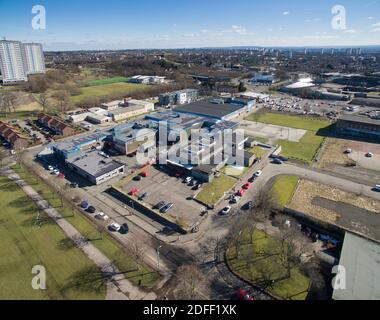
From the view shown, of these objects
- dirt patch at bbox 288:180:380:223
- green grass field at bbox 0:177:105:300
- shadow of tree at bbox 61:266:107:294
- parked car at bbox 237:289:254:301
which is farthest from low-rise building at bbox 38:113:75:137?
parked car at bbox 237:289:254:301

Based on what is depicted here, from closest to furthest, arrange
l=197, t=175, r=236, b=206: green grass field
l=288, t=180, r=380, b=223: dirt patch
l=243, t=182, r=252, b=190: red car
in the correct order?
l=288, t=180, r=380, b=223: dirt patch
l=197, t=175, r=236, b=206: green grass field
l=243, t=182, r=252, b=190: red car

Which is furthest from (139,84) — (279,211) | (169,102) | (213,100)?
(279,211)

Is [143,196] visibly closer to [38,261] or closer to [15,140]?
[38,261]

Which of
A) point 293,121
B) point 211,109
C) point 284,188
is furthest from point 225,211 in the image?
point 293,121

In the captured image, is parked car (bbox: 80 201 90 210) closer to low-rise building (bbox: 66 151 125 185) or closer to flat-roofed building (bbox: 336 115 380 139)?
low-rise building (bbox: 66 151 125 185)

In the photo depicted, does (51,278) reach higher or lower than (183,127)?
lower

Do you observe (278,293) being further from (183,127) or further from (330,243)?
(183,127)
